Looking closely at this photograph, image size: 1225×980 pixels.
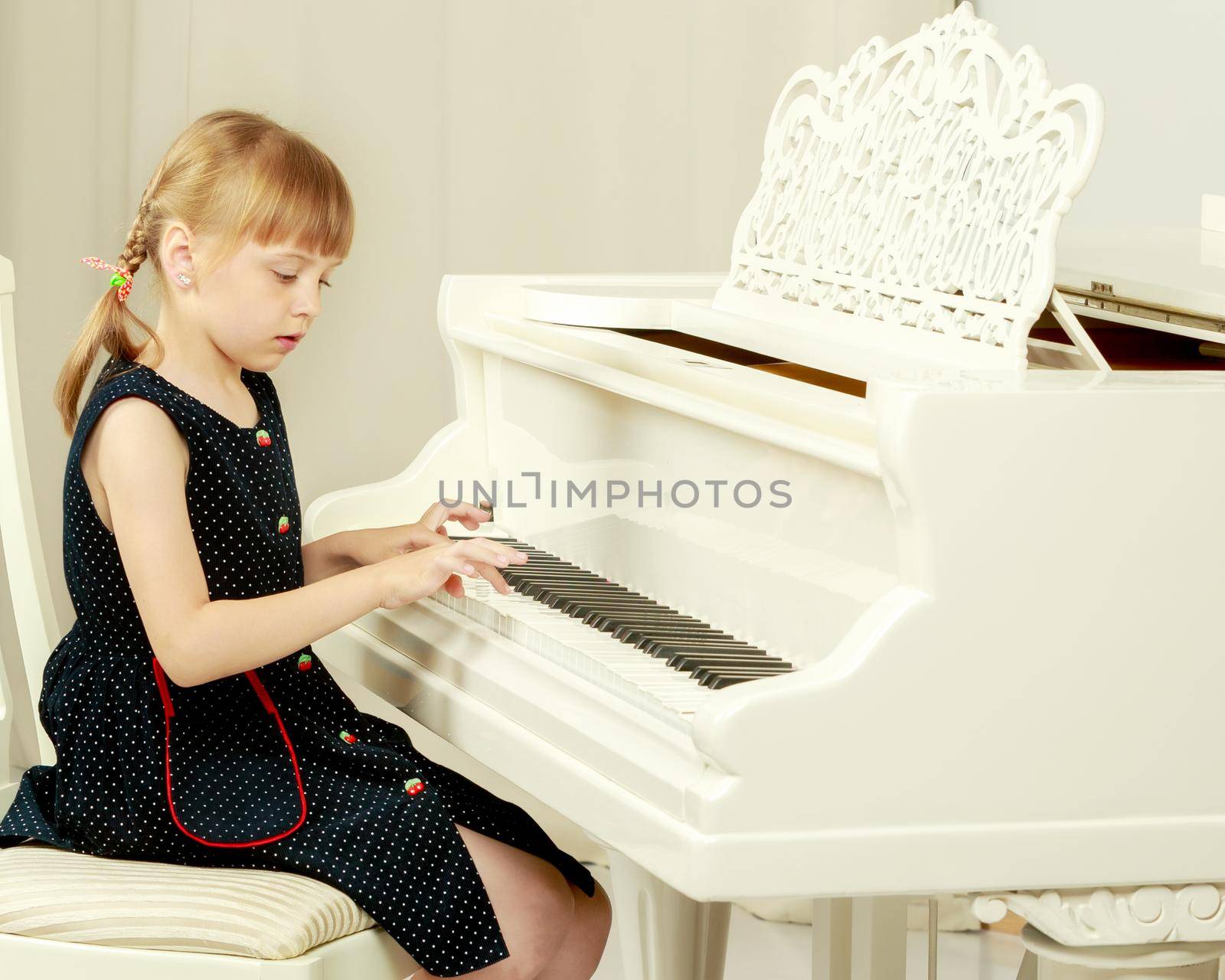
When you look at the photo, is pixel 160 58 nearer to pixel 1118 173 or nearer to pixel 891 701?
pixel 1118 173

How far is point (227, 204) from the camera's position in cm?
151

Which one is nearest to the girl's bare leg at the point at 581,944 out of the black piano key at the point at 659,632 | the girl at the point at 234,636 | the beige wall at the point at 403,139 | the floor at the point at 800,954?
the girl at the point at 234,636

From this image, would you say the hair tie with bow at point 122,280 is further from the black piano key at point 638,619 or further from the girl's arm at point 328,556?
the black piano key at point 638,619

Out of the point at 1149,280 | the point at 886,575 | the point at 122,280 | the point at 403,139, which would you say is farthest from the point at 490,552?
the point at 403,139

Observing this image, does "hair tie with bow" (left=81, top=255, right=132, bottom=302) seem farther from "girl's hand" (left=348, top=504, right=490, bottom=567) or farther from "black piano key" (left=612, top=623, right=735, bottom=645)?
"black piano key" (left=612, top=623, right=735, bottom=645)

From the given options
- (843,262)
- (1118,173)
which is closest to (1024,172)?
(843,262)

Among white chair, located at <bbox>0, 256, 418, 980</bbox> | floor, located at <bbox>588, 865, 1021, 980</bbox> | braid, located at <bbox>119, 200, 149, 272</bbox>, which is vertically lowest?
floor, located at <bbox>588, 865, 1021, 980</bbox>

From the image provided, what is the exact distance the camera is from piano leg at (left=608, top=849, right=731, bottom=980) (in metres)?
1.65

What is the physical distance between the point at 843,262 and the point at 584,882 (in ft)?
2.26

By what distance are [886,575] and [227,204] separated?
71 centimetres

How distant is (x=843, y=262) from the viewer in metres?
1.64

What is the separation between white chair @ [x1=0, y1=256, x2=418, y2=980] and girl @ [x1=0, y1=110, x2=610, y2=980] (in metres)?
0.03

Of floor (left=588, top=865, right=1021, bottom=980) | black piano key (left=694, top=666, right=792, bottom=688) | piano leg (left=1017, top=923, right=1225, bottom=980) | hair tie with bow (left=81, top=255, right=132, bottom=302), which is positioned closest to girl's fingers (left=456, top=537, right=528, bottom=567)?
black piano key (left=694, top=666, right=792, bottom=688)

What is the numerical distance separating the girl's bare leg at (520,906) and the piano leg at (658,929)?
104 mm
